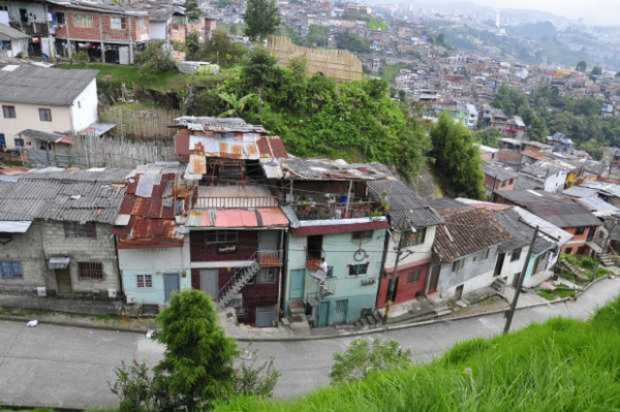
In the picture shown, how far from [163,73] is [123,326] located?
82.8 ft

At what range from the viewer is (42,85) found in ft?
94.7

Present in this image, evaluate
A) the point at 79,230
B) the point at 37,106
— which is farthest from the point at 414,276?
the point at 37,106

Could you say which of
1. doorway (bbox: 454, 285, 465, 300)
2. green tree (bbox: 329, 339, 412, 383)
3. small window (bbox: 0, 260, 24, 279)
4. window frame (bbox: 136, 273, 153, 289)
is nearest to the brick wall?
small window (bbox: 0, 260, 24, 279)

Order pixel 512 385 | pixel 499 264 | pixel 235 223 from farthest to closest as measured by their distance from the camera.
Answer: pixel 499 264
pixel 235 223
pixel 512 385

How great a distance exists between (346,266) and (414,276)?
5.14 m

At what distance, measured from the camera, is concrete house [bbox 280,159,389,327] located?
20.9 m

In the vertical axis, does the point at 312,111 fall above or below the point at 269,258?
above

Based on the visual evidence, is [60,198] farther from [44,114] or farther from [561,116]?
[561,116]

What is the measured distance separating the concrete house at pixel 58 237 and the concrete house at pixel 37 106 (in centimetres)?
917

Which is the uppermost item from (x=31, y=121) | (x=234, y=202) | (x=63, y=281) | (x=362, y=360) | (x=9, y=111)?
(x=9, y=111)

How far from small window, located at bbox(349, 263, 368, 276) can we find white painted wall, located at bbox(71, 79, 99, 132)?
67.3 ft

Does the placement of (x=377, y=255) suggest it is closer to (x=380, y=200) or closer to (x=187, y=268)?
(x=380, y=200)

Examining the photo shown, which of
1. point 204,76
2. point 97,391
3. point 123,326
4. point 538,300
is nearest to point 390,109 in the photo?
point 204,76

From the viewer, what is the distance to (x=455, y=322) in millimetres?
25469
